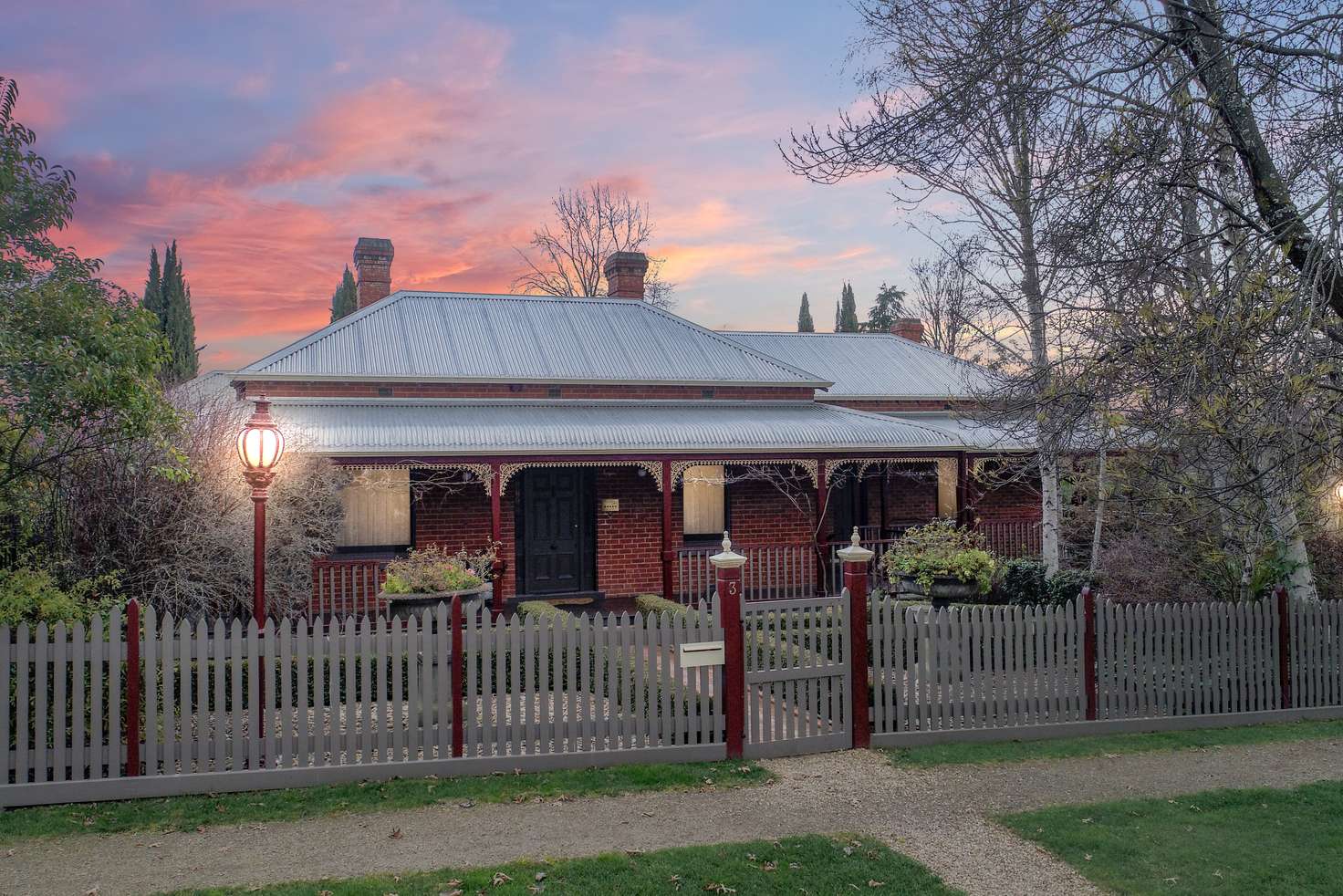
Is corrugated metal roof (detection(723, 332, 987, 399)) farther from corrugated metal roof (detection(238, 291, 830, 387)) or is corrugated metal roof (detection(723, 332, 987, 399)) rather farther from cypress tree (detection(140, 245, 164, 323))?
cypress tree (detection(140, 245, 164, 323))

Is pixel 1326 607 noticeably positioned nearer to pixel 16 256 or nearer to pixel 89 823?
pixel 89 823

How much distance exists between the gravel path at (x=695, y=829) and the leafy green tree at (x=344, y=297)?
1774 inches

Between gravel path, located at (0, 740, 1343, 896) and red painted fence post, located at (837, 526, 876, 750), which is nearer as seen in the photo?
gravel path, located at (0, 740, 1343, 896)

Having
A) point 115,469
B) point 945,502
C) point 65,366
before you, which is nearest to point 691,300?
point 945,502

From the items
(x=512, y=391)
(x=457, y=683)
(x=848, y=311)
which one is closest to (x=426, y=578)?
(x=457, y=683)

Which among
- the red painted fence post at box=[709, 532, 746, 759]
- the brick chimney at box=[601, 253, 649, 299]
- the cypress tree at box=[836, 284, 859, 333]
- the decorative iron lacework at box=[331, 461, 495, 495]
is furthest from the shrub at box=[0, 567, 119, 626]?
the cypress tree at box=[836, 284, 859, 333]

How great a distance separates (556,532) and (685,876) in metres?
12.0

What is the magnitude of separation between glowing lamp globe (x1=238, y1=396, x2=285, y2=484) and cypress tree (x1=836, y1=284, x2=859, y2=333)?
153 ft

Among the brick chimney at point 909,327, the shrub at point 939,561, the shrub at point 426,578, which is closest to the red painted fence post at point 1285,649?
the shrub at point 939,561

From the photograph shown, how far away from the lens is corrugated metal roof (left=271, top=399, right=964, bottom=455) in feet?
46.9

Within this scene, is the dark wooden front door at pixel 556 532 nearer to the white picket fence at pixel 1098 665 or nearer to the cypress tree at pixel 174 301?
the white picket fence at pixel 1098 665

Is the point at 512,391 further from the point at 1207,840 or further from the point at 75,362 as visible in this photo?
the point at 1207,840

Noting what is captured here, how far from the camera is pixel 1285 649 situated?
9.14m

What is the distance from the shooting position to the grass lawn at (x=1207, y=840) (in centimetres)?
537
